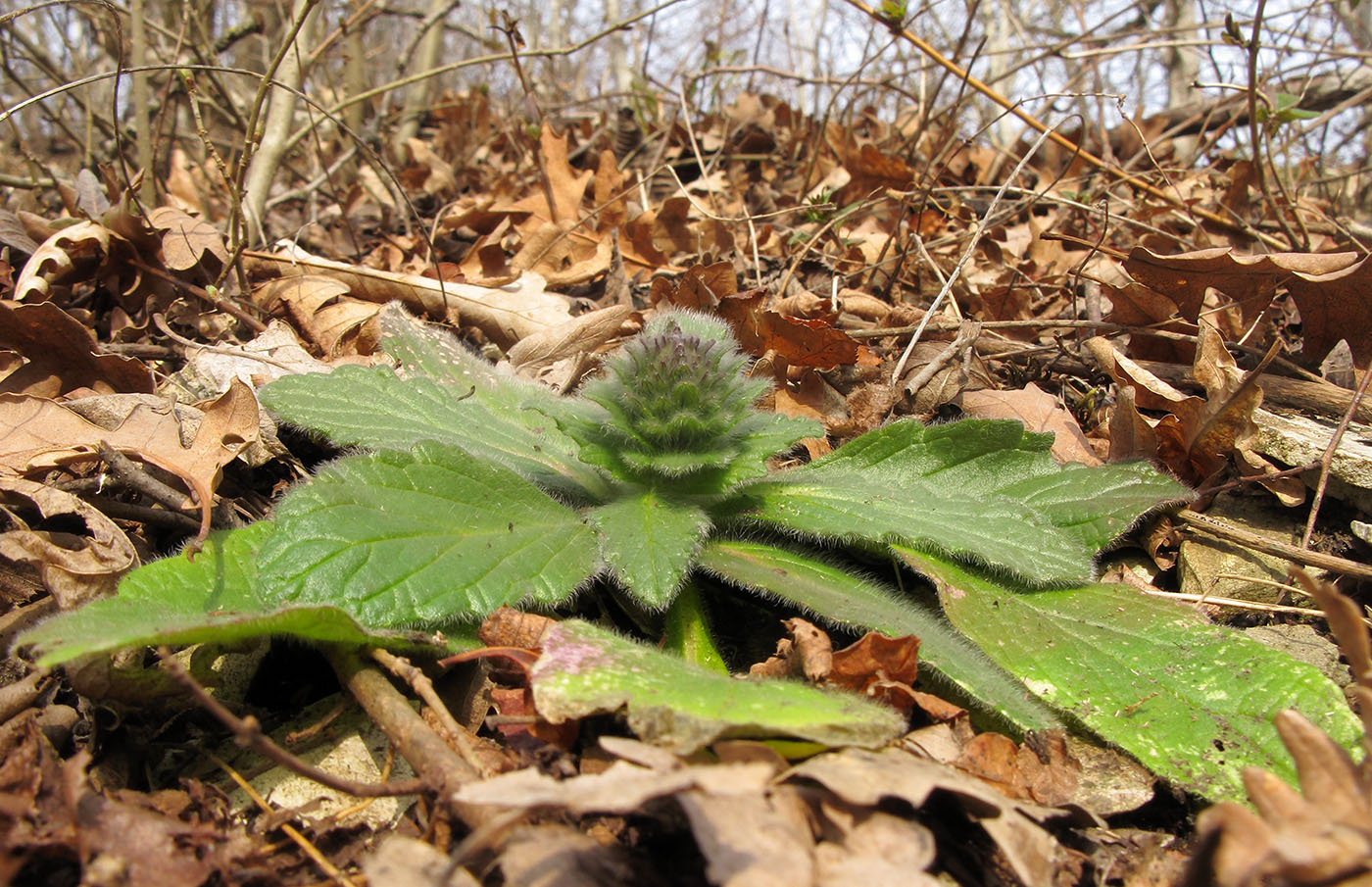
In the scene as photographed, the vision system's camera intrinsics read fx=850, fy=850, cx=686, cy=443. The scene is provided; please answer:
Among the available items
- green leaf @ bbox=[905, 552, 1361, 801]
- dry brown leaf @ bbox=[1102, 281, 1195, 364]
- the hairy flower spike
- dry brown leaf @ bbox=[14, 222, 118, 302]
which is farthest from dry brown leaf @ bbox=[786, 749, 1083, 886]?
dry brown leaf @ bbox=[14, 222, 118, 302]

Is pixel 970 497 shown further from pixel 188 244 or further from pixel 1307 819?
pixel 188 244

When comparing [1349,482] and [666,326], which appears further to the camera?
[1349,482]

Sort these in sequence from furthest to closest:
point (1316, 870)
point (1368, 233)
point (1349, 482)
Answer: point (1368, 233)
point (1349, 482)
point (1316, 870)

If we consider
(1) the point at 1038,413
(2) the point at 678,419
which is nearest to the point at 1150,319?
(1) the point at 1038,413

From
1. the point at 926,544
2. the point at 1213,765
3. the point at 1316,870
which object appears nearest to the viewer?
the point at 1316,870

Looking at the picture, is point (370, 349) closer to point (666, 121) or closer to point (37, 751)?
point (37, 751)

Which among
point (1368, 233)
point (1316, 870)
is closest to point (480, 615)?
point (1316, 870)
